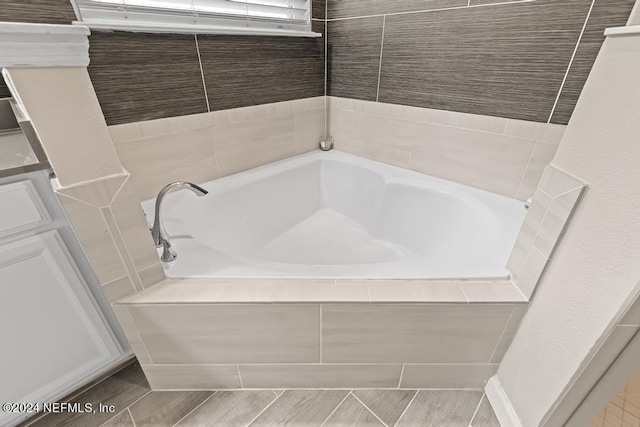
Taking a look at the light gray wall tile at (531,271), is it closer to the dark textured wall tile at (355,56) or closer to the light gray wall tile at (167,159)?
the dark textured wall tile at (355,56)

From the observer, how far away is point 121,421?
3.01 ft

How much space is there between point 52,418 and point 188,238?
695mm

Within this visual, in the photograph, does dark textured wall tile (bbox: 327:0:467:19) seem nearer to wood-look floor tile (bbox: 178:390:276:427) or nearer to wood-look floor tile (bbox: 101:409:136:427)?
wood-look floor tile (bbox: 178:390:276:427)

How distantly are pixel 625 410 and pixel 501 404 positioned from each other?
1.17 feet

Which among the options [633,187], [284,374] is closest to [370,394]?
[284,374]

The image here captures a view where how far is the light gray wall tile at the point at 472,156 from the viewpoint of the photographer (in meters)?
1.13

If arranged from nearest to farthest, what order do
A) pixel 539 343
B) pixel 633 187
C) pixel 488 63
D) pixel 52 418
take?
pixel 633 187 < pixel 539 343 < pixel 52 418 < pixel 488 63

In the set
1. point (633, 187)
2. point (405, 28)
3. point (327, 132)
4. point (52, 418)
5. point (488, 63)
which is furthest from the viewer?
point (327, 132)

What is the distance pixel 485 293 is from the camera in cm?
78

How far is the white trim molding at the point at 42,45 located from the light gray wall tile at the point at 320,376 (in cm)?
89

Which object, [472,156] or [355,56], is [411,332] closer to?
[472,156]

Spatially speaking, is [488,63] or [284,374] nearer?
[284,374]

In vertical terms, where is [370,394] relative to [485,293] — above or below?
below

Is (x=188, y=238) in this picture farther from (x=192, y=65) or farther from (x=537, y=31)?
(x=537, y=31)
